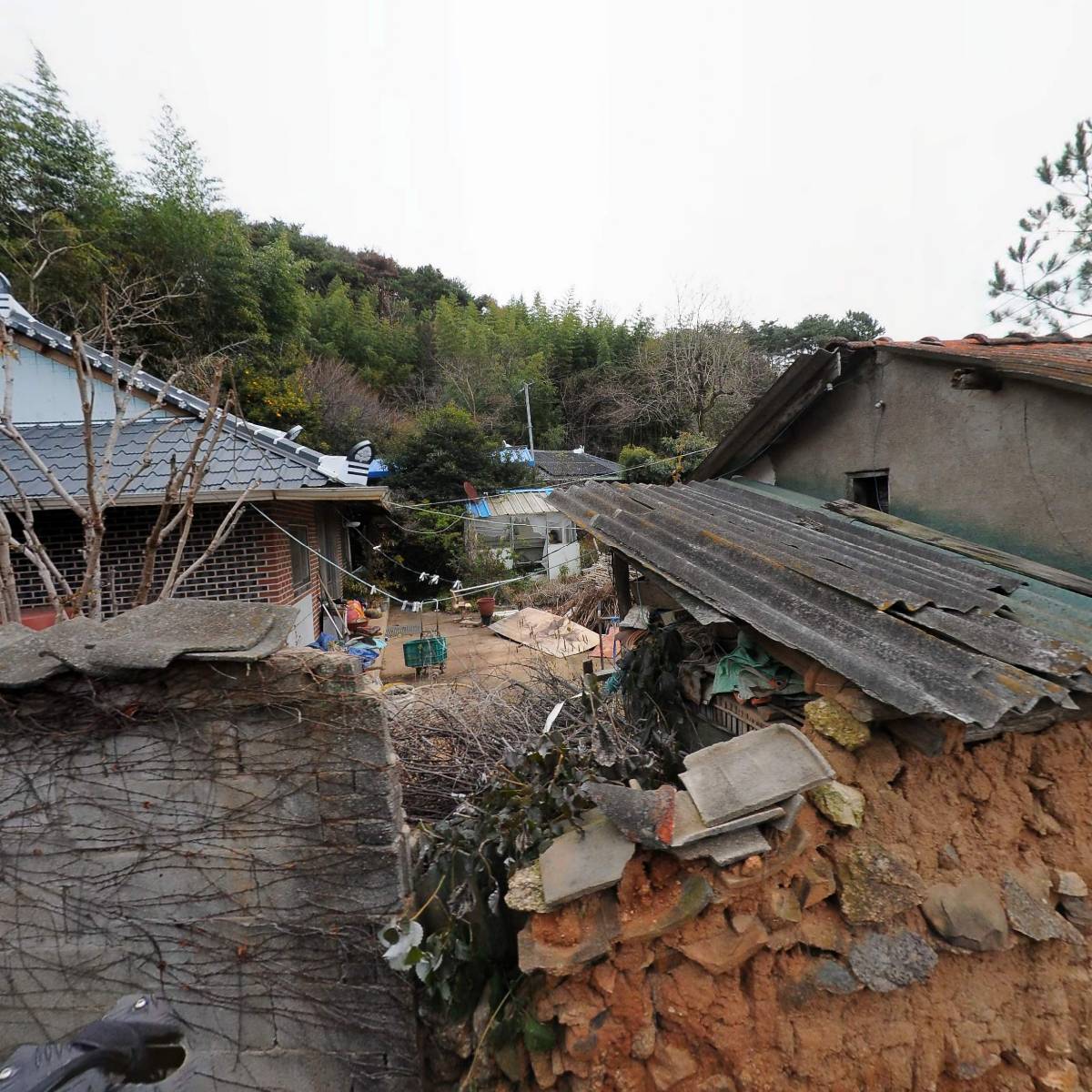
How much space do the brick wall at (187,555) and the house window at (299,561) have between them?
0.62 metres

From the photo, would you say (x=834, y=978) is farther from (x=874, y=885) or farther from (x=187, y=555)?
(x=187, y=555)

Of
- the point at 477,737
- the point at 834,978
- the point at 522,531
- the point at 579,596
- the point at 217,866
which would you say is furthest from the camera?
the point at 522,531

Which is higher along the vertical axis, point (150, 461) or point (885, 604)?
point (150, 461)

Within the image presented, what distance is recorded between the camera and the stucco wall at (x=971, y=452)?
3.58m

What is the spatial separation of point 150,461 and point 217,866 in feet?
17.4

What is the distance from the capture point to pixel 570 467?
74.2 ft

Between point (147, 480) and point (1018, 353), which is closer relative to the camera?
point (1018, 353)

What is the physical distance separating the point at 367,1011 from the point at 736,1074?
1520 mm

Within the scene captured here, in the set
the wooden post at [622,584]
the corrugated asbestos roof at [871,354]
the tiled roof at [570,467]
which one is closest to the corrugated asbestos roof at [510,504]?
the tiled roof at [570,467]

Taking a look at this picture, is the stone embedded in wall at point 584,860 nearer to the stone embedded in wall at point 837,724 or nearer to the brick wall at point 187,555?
the stone embedded in wall at point 837,724

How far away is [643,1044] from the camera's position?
2025 mm

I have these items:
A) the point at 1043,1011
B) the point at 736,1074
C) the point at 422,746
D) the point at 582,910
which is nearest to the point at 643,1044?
the point at 736,1074

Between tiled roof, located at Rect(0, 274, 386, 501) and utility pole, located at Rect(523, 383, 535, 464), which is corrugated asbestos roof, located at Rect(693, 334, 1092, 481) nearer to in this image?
tiled roof, located at Rect(0, 274, 386, 501)

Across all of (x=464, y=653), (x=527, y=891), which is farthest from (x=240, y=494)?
(x=464, y=653)
